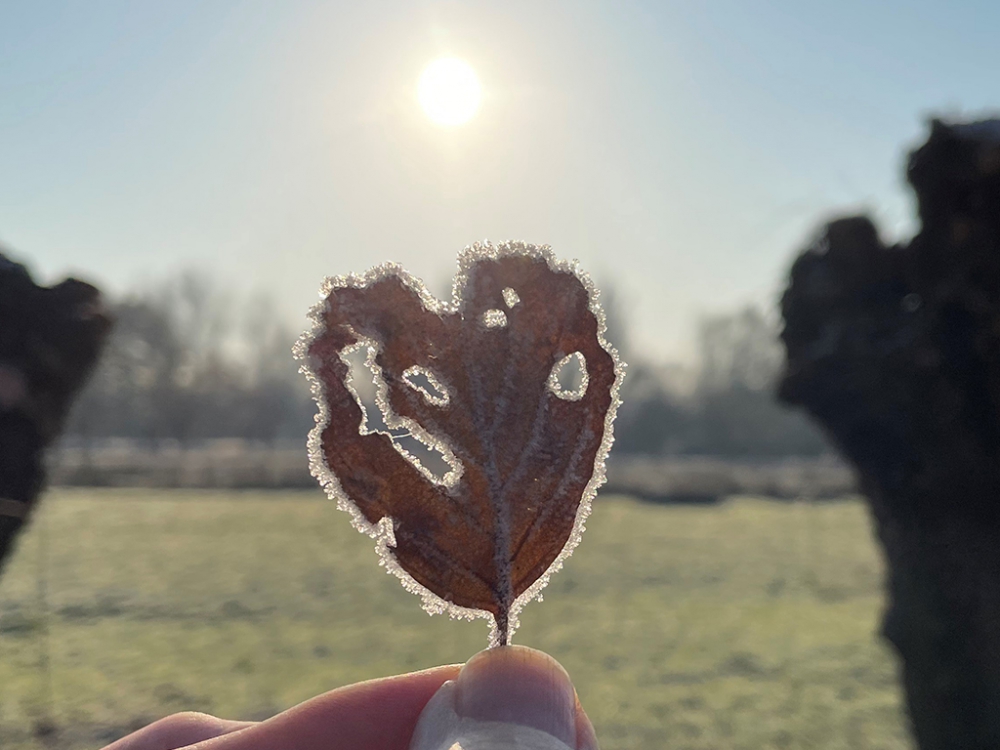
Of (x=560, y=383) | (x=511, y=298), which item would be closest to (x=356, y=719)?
(x=560, y=383)

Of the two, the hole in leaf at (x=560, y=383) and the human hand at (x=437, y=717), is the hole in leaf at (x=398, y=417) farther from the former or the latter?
the human hand at (x=437, y=717)

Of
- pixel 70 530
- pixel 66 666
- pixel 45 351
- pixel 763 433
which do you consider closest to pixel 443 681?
pixel 45 351

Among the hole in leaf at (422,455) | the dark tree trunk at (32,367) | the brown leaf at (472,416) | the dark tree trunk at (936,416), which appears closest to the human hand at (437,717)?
the brown leaf at (472,416)

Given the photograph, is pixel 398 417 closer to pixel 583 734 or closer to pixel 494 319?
pixel 494 319

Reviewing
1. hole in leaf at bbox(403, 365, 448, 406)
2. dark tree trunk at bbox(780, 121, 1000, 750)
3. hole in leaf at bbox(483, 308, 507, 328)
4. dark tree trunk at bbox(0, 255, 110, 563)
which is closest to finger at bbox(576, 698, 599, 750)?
hole in leaf at bbox(403, 365, 448, 406)

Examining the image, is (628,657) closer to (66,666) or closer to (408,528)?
(66,666)
